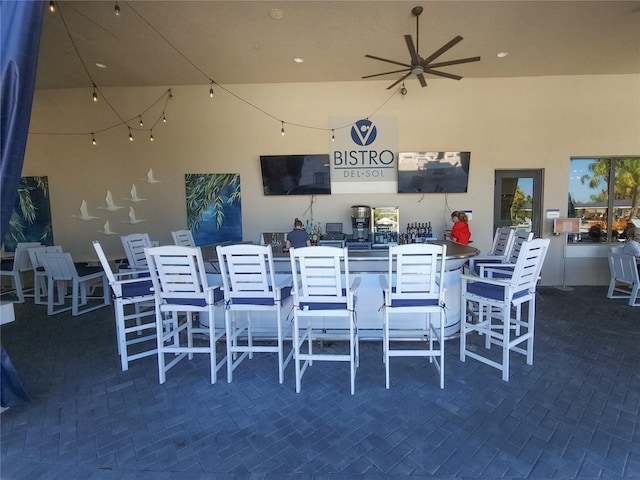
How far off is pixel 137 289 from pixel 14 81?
1916 mm

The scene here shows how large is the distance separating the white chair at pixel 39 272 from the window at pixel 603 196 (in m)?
9.35

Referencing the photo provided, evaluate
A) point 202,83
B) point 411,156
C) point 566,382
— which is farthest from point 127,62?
point 566,382

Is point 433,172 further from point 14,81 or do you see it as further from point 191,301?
point 14,81

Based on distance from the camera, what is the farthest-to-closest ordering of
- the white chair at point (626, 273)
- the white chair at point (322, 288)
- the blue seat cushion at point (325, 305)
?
1. the white chair at point (626, 273)
2. the blue seat cushion at point (325, 305)
3. the white chair at point (322, 288)

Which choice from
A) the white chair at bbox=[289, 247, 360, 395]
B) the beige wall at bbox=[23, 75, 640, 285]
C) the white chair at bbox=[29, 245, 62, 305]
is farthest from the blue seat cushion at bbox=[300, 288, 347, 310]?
the white chair at bbox=[29, 245, 62, 305]

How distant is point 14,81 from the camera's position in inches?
81.7

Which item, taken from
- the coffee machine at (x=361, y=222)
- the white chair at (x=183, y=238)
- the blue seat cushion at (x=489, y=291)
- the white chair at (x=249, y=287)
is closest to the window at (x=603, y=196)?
the coffee machine at (x=361, y=222)

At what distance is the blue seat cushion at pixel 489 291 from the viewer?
2959 mm

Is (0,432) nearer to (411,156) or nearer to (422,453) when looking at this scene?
(422,453)

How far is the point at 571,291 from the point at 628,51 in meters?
3.95

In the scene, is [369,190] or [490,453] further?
[369,190]

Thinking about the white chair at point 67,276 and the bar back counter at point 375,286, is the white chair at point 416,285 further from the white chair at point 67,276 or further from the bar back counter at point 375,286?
the white chair at point 67,276

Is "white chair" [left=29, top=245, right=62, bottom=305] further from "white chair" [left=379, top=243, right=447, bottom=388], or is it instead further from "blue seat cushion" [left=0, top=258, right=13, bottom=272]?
"white chair" [left=379, top=243, right=447, bottom=388]

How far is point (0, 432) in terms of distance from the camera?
2314mm
